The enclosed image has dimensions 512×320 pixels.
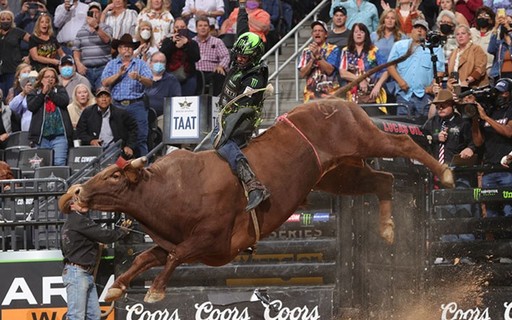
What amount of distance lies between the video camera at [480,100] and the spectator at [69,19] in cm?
851

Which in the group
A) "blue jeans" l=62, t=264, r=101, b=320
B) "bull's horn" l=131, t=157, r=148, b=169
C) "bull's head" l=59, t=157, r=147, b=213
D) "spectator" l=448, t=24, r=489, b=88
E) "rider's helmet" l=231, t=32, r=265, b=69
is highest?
"spectator" l=448, t=24, r=489, b=88

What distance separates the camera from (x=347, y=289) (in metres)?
13.9

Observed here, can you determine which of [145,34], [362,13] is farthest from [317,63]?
[145,34]

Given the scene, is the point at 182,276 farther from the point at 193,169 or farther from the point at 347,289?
the point at 193,169

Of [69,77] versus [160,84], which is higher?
[69,77]

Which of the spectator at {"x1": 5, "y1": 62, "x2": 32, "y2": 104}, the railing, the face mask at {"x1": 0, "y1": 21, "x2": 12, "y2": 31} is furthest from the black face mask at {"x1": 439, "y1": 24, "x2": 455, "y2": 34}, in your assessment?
the face mask at {"x1": 0, "y1": 21, "x2": 12, "y2": 31}

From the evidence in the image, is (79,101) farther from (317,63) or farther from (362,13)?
(362,13)

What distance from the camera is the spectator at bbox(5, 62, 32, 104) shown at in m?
19.3

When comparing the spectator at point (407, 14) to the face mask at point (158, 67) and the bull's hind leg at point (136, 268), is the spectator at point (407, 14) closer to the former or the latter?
the face mask at point (158, 67)

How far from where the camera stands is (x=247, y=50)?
38.3ft

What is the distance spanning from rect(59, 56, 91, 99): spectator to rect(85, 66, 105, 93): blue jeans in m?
0.53

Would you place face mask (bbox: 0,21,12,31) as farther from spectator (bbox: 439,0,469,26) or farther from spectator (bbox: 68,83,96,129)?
spectator (bbox: 439,0,469,26)

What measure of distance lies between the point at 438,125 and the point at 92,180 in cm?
491

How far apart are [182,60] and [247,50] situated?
6.90 meters
